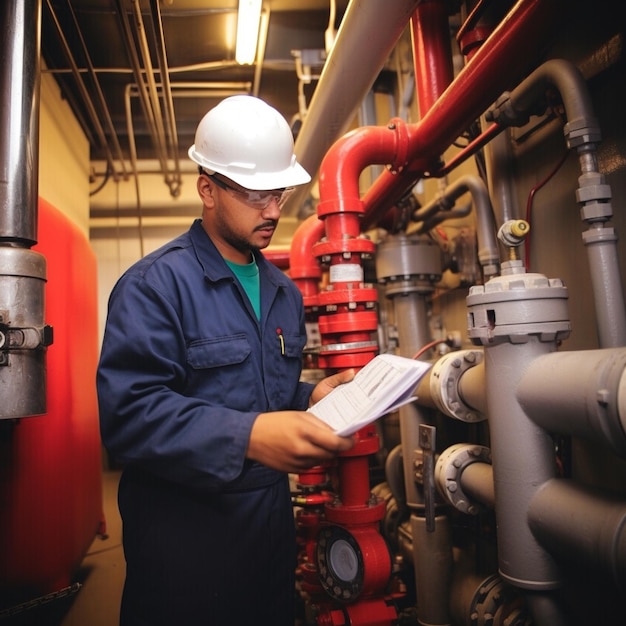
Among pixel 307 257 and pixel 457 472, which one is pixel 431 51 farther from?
pixel 457 472

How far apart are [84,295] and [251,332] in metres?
1.55

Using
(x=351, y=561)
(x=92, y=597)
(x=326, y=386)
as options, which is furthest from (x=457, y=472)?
(x=92, y=597)

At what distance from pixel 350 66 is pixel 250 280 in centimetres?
76

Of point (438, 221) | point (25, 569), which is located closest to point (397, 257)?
point (438, 221)

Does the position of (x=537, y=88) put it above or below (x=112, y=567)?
above

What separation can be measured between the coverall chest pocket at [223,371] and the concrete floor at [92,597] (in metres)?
1.05

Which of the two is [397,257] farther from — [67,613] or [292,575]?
[67,613]

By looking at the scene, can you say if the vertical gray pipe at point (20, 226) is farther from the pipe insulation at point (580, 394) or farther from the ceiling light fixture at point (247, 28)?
the pipe insulation at point (580, 394)

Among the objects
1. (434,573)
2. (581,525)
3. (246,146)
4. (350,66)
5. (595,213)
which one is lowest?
(434,573)

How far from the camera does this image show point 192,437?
833mm

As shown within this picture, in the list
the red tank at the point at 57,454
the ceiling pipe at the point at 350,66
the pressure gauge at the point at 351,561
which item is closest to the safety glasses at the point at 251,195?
the ceiling pipe at the point at 350,66

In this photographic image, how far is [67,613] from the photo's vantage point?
2.03 m

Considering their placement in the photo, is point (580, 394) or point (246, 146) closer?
point (580, 394)

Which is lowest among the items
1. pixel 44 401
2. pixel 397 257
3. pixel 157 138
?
pixel 44 401
